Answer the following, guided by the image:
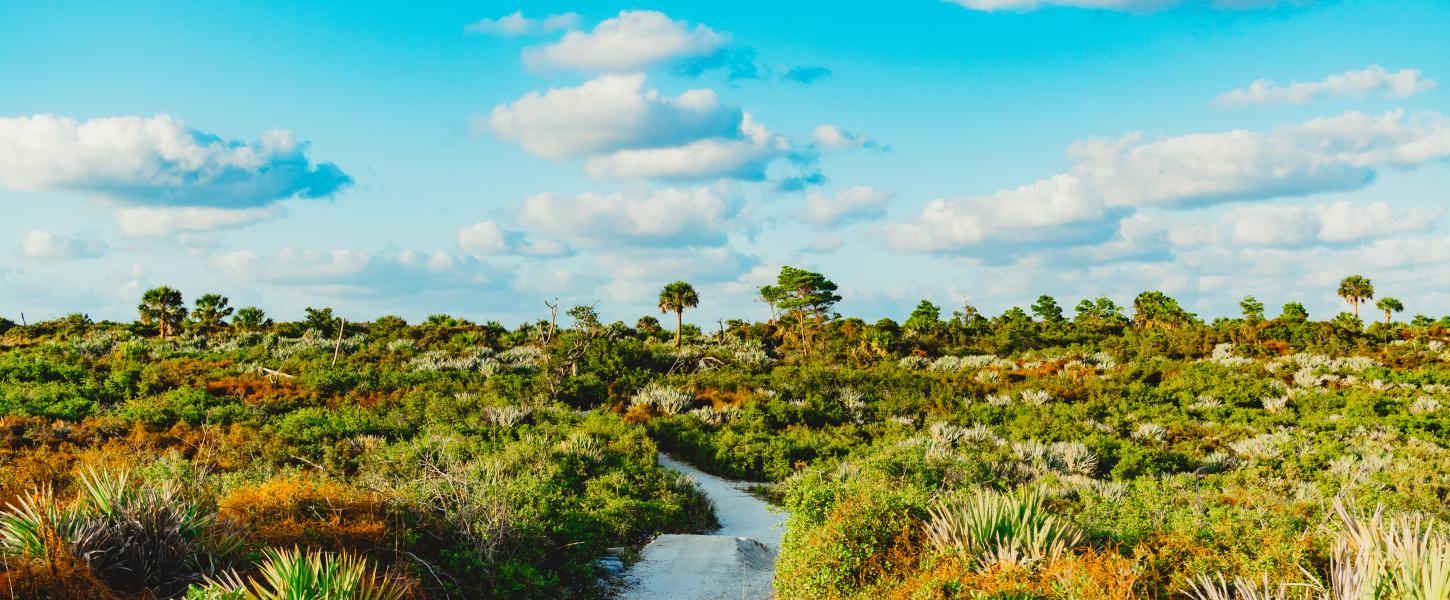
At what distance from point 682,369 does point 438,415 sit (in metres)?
11.4

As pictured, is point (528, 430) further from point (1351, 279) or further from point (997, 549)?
Answer: point (1351, 279)

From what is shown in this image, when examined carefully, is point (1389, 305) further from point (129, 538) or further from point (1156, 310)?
point (129, 538)

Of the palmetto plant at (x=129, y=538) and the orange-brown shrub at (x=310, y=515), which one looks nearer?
the palmetto plant at (x=129, y=538)

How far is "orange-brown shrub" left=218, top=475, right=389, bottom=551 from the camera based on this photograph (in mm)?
7691

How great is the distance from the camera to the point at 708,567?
9.79 meters

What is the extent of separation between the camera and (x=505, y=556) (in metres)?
8.61

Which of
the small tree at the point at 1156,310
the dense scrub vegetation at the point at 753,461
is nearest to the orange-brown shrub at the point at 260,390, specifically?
the dense scrub vegetation at the point at 753,461

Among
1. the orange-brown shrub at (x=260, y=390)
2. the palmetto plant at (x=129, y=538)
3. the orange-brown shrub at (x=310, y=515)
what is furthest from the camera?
the orange-brown shrub at (x=260, y=390)

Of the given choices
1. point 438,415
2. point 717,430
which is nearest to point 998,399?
point 717,430

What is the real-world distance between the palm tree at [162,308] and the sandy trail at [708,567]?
4282 cm

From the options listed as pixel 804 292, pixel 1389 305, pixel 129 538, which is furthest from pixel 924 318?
pixel 129 538

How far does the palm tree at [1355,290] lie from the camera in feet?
156

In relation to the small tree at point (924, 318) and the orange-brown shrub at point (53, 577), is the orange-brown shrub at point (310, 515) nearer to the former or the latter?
the orange-brown shrub at point (53, 577)

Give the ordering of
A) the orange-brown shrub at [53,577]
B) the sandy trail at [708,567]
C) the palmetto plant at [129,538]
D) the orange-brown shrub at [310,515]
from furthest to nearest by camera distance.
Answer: the sandy trail at [708,567], the orange-brown shrub at [310,515], the palmetto plant at [129,538], the orange-brown shrub at [53,577]
